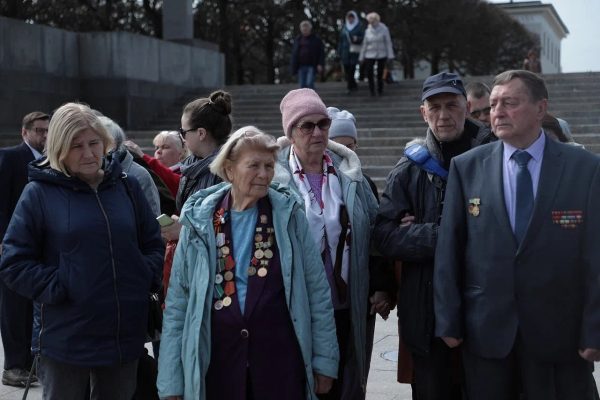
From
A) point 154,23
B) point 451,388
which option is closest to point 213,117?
point 451,388

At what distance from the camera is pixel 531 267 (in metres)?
3.57

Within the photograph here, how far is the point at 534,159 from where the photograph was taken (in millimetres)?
3744

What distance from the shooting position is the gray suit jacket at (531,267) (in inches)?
140

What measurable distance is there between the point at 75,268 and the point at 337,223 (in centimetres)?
120

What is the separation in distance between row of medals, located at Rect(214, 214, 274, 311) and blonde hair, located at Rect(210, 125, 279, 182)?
0.31 m

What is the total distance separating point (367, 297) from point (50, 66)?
14.4m

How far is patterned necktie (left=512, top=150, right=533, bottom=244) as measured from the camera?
3.63 meters

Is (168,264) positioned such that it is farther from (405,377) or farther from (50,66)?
(50,66)

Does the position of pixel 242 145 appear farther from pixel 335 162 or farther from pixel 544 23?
pixel 544 23

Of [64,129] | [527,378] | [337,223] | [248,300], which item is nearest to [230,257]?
[248,300]

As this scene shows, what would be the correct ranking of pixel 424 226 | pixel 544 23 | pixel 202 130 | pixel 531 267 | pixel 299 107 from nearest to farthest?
pixel 531 267 < pixel 424 226 < pixel 299 107 < pixel 202 130 < pixel 544 23

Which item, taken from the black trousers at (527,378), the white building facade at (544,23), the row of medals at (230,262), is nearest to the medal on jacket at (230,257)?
the row of medals at (230,262)

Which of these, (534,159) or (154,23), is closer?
(534,159)

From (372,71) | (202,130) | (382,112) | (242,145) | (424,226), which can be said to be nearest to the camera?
(242,145)
